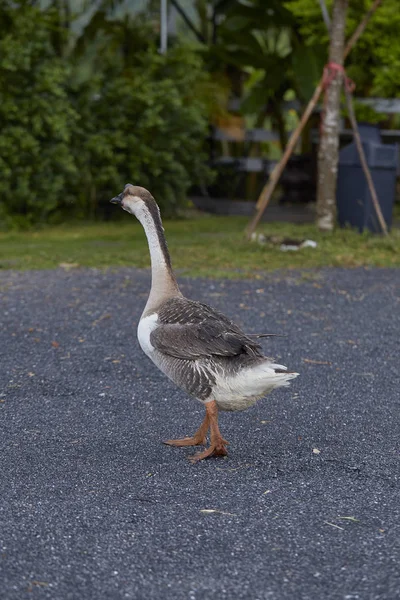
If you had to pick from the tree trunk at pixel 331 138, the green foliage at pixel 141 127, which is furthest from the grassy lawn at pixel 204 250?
the green foliage at pixel 141 127

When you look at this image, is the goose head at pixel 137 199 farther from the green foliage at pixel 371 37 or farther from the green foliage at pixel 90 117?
the green foliage at pixel 371 37

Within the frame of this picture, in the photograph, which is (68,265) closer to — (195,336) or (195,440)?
(195,440)

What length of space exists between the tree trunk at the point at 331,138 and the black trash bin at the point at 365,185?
678mm

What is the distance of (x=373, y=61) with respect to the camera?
1881 centimetres

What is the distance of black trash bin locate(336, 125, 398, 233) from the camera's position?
13.5 m

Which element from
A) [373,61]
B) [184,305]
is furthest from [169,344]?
[373,61]

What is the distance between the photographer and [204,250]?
12.2m

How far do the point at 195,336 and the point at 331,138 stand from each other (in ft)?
28.9

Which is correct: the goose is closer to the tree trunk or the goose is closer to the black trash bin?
the tree trunk

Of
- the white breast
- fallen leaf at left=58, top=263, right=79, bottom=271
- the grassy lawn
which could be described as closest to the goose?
the white breast

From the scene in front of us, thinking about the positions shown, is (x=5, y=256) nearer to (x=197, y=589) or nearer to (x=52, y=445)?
(x=52, y=445)

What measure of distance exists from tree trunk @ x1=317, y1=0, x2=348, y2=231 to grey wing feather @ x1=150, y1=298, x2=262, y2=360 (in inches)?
332

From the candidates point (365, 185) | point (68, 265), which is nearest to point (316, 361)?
point (68, 265)

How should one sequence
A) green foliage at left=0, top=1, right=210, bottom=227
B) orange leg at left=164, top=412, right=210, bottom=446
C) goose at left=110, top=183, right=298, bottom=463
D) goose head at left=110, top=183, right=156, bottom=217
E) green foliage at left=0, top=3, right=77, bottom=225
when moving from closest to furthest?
goose at left=110, top=183, right=298, bottom=463 < orange leg at left=164, top=412, right=210, bottom=446 < goose head at left=110, top=183, right=156, bottom=217 < green foliage at left=0, top=3, right=77, bottom=225 < green foliage at left=0, top=1, right=210, bottom=227
